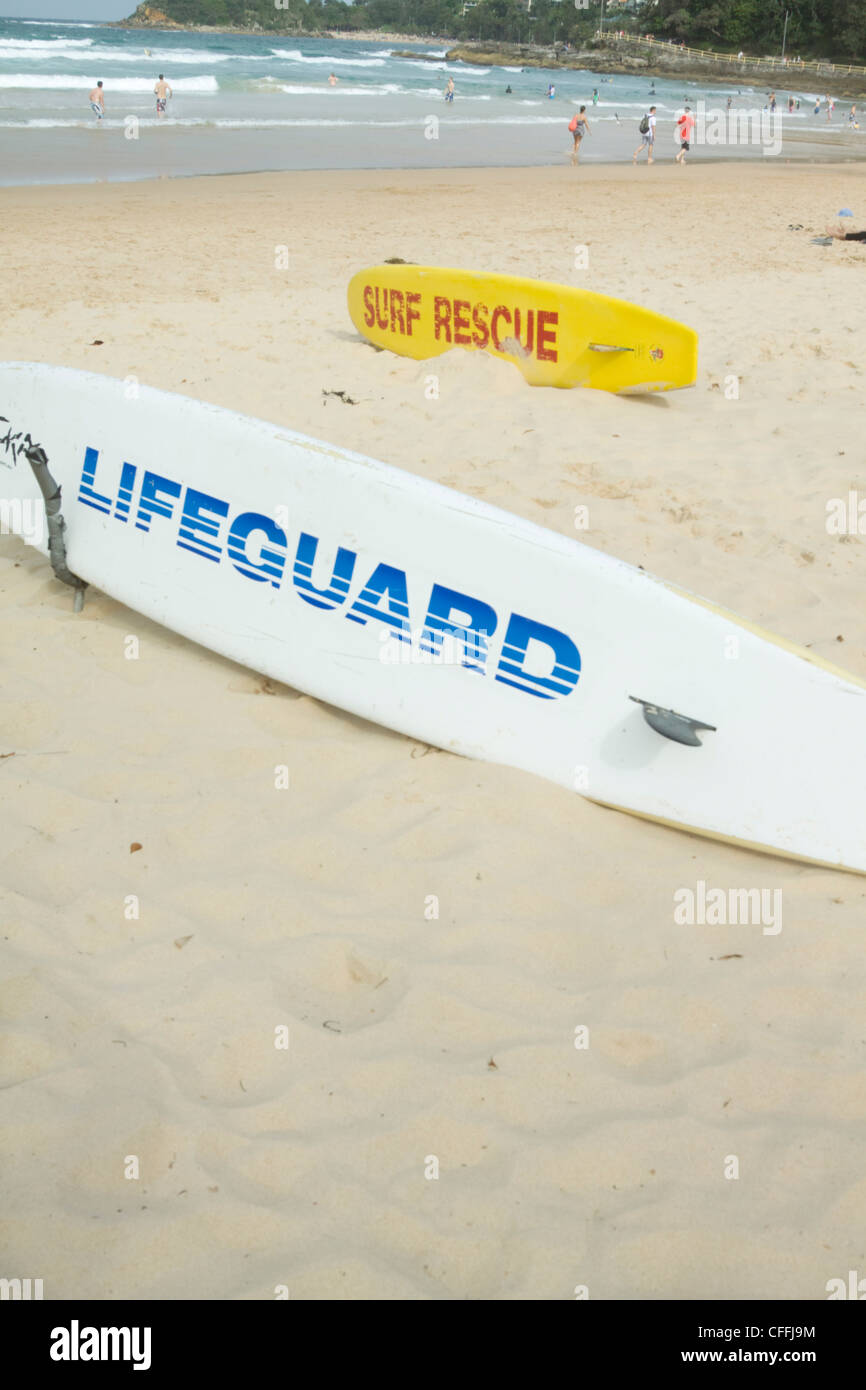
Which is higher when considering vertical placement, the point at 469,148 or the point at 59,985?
the point at 469,148

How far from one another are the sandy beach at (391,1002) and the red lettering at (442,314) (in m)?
2.33

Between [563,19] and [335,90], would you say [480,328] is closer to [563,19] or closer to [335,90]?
[335,90]

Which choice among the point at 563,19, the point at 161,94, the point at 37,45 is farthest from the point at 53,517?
the point at 563,19

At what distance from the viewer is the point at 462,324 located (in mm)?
5930

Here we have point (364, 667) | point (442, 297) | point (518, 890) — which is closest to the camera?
point (518, 890)

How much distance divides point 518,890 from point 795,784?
0.75 meters

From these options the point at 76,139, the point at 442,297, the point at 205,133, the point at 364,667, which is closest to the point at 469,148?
the point at 205,133

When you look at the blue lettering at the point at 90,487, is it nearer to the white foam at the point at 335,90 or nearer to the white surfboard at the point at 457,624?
the white surfboard at the point at 457,624

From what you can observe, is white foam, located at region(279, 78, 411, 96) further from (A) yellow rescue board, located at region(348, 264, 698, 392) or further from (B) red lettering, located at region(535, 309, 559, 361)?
(B) red lettering, located at region(535, 309, 559, 361)

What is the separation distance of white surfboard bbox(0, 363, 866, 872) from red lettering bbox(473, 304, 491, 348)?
2908 millimetres

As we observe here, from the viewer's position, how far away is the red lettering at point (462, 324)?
19.4 ft

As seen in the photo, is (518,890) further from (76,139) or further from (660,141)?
(660,141)

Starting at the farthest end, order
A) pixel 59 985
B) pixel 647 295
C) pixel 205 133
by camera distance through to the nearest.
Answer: pixel 205 133 → pixel 647 295 → pixel 59 985
